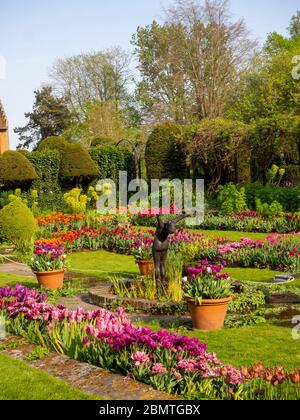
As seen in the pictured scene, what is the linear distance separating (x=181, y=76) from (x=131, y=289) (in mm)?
28474

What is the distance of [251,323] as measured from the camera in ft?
21.2

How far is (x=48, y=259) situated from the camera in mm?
9156

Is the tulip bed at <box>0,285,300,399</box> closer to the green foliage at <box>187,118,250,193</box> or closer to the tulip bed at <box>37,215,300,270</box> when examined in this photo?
the tulip bed at <box>37,215,300,270</box>

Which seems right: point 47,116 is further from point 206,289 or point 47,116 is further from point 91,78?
point 206,289

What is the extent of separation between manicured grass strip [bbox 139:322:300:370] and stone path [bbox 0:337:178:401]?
1.42m

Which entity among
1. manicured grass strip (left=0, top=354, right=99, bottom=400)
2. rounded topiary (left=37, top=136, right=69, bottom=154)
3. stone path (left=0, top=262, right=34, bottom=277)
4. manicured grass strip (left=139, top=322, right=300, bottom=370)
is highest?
rounded topiary (left=37, top=136, right=69, bottom=154)

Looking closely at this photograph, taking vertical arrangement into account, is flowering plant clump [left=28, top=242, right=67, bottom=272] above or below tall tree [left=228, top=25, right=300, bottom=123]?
below

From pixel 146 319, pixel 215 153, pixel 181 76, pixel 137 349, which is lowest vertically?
pixel 146 319

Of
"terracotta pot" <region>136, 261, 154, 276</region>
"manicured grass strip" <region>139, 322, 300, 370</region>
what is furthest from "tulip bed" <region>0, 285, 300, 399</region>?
"terracotta pot" <region>136, 261, 154, 276</region>

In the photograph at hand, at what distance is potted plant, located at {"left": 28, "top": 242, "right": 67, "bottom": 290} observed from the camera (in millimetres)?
9039

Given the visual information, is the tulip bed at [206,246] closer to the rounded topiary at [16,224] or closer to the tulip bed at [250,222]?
the rounded topiary at [16,224]

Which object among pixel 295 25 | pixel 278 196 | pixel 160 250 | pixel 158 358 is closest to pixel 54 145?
pixel 278 196
